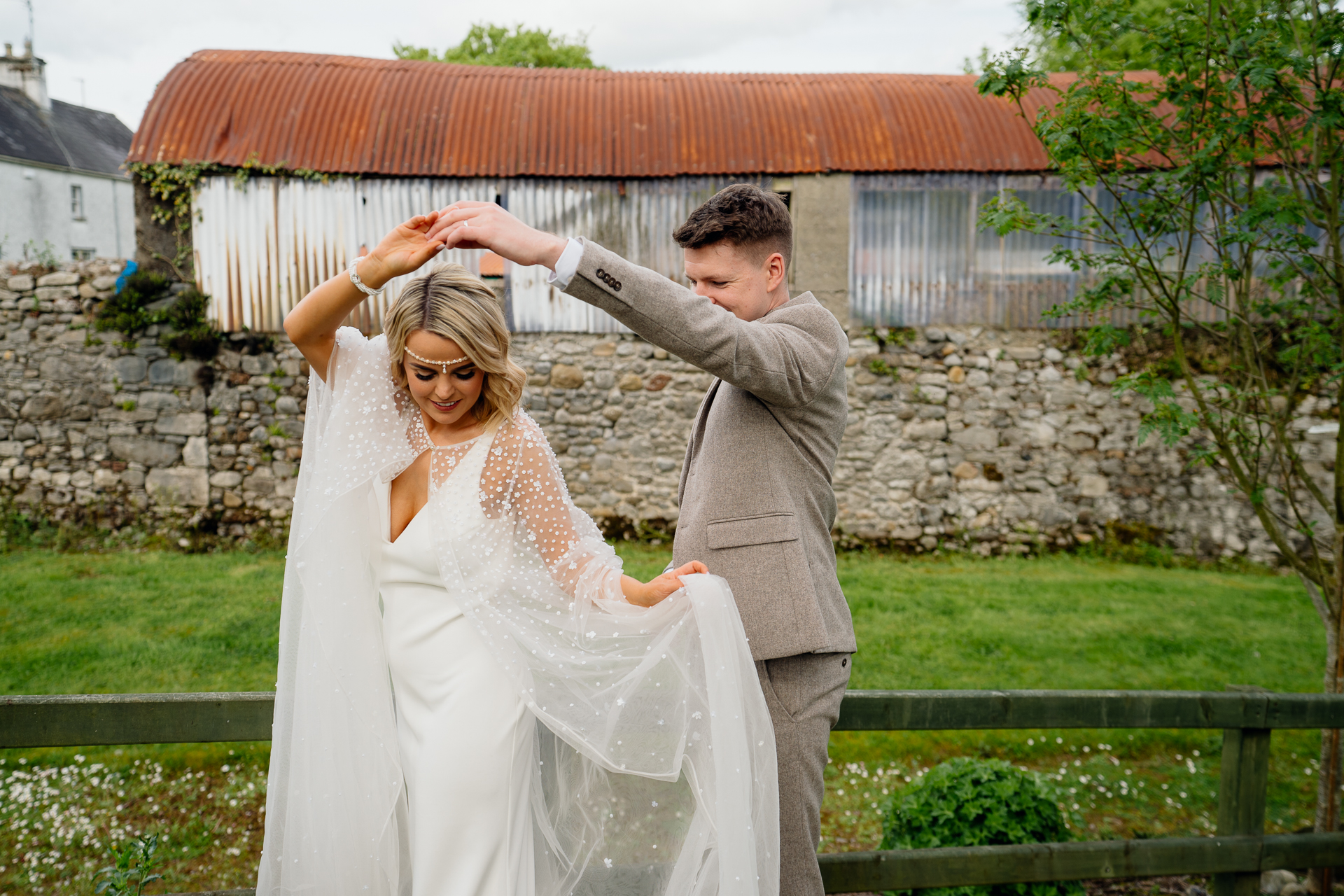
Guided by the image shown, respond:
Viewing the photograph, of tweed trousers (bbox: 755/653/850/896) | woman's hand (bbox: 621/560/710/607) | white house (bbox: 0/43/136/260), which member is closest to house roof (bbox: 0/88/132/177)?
white house (bbox: 0/43/136/260)

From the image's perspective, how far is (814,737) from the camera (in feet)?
6.88

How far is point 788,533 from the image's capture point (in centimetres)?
208

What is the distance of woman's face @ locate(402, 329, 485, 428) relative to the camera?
220 cm

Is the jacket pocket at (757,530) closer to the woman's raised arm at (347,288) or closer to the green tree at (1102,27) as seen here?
the woman's raised arm at (347,288)

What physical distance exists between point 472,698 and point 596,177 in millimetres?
8820

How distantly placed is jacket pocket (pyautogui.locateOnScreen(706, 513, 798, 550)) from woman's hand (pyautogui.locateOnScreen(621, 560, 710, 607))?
0.09 m

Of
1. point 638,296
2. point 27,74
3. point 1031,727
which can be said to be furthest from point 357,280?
point 27,74

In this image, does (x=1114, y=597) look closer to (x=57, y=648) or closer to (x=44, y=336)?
(x=57, y=648)

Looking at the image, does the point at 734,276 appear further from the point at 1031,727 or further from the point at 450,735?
the point at 1031,727

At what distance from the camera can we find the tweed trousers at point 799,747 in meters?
2.08

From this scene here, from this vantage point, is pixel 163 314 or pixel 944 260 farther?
pixel 944 260

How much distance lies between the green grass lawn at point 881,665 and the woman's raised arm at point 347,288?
2.90 metres

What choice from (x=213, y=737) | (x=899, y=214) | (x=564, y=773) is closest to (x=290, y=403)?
(x=899, y=214)

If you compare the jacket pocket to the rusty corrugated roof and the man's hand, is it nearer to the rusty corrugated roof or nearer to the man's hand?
the man's hand
